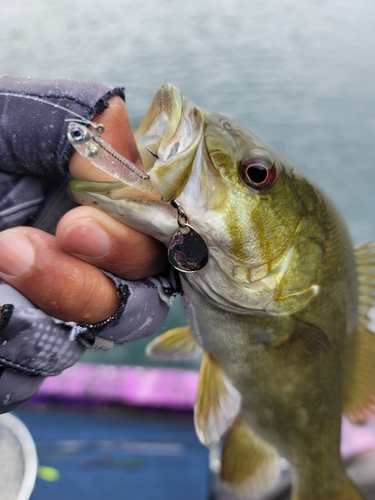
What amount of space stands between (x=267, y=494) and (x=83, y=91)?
2005mm

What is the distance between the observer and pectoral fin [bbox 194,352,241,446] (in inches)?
A: 65.4

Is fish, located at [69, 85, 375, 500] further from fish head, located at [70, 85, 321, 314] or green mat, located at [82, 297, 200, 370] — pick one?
green mat, located at [82, 297, 200, 370]

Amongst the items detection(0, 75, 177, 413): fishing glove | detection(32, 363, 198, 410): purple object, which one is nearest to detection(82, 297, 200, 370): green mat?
detection(32, 363, 198, 410): purple object

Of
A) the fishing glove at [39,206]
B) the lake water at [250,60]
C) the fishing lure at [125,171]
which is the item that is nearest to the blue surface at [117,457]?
the fishing glove at [39,206]

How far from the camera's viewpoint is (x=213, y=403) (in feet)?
5.50

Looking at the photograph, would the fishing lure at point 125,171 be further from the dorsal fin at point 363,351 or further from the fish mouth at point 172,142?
the dorsal fin at point 363,351

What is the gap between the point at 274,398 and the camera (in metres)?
1.62

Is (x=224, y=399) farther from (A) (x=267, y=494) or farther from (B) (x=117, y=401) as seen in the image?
(B) (x=117, y=401)

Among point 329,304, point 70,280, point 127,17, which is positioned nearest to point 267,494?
point 329,304

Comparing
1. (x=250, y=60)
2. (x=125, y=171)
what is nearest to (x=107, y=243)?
(x=125, y=171)

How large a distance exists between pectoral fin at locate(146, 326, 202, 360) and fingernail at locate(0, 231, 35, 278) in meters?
0.83

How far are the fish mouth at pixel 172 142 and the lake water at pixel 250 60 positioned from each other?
14.9 ft

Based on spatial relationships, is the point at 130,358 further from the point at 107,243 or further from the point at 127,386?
the point at 107,243

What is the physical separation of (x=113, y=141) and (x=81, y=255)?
0.98 feet
